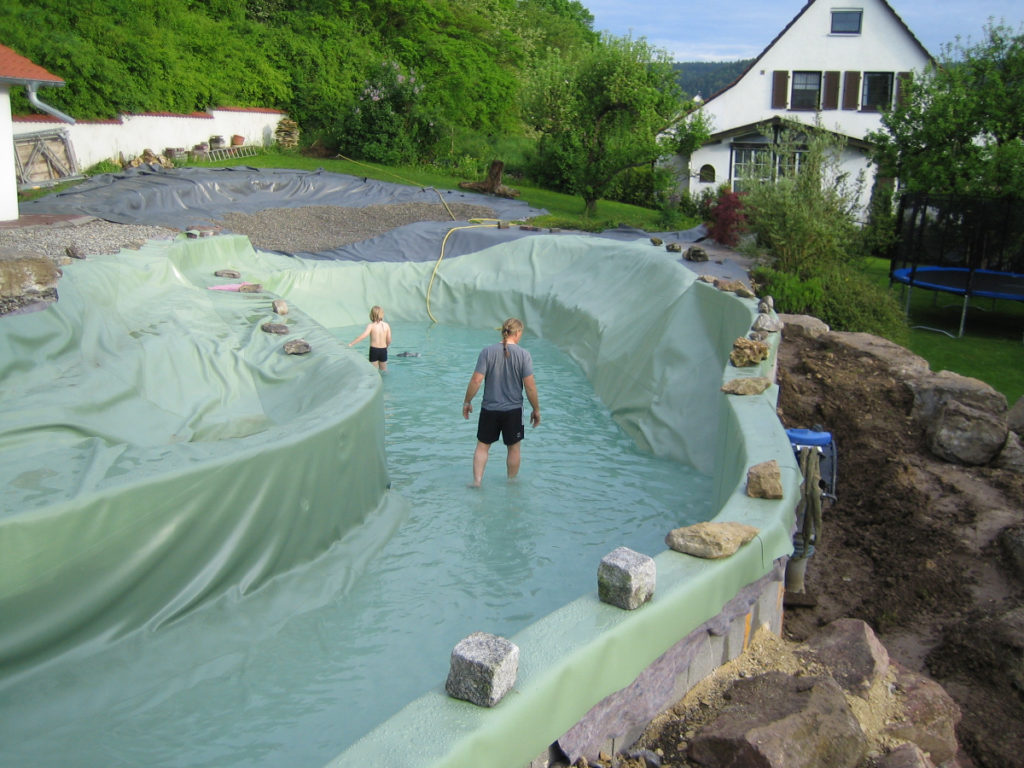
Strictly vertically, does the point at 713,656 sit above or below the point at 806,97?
below

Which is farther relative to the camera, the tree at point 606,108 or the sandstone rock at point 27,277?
the tree at point 606,108

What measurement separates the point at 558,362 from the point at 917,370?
5162 millimetres

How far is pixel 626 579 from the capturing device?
3193 mm

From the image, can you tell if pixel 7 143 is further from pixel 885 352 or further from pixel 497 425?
pixel 885 352

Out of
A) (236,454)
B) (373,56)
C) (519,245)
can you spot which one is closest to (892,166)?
(519,245)

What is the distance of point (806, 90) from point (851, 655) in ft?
86.3

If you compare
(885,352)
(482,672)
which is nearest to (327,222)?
(885,352)

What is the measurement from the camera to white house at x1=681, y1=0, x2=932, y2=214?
1006 inches

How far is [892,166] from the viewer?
50.7 feet

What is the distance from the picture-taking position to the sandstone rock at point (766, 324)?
784 cm

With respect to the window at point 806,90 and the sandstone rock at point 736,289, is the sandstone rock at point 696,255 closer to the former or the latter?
the sandstone rock at point 736,289

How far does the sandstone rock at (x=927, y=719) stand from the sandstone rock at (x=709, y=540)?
97 centimetres

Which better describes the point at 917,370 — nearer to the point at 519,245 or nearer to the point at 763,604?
the point at 763,604

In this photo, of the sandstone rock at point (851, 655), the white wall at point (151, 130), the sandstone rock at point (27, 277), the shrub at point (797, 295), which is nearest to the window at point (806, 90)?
the shrub at point (797, 295)
